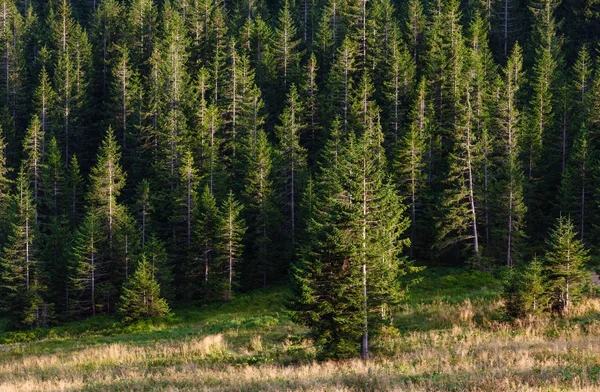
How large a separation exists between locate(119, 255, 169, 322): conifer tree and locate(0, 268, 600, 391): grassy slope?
5798 millimetres

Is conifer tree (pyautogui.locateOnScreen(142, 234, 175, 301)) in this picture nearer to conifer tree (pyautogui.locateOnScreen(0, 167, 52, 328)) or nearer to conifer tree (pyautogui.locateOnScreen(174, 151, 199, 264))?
conifer tree (pyautogui.locateOnScreen(174, 151, 199, 264))

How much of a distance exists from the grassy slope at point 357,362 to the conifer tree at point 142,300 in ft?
19.0

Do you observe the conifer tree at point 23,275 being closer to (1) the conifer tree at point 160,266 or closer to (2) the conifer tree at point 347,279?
(1) the conifer tree at point 160,266

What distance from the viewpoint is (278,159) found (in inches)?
2263

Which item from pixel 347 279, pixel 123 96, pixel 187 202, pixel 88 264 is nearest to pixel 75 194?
pixel 187 202

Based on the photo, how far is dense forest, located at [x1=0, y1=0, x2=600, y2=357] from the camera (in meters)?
47.0

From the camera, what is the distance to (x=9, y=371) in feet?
73.4

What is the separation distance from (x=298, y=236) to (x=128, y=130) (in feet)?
115

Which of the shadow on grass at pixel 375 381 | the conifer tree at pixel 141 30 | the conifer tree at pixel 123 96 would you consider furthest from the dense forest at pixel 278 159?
the shadow on grass at pixel 375 381

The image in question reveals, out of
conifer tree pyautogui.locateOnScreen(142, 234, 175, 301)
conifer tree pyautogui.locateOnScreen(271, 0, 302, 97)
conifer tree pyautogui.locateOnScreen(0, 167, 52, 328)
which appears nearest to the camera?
conifer tree pyautogui.locateOnScreen(0, 167, 52, 328)

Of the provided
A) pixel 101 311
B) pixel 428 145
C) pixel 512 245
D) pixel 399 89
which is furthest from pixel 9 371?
pixel 399 89

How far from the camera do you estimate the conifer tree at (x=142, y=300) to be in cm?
4234

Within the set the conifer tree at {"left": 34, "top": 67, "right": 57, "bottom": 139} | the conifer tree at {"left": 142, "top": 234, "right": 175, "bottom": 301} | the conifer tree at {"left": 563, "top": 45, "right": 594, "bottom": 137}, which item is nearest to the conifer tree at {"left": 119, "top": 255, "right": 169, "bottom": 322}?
the conifer tree at {"left": 142, "top": 234, "right": 175, "bottom": 301}

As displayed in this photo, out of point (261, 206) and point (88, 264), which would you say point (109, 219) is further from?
point (261, 206)
